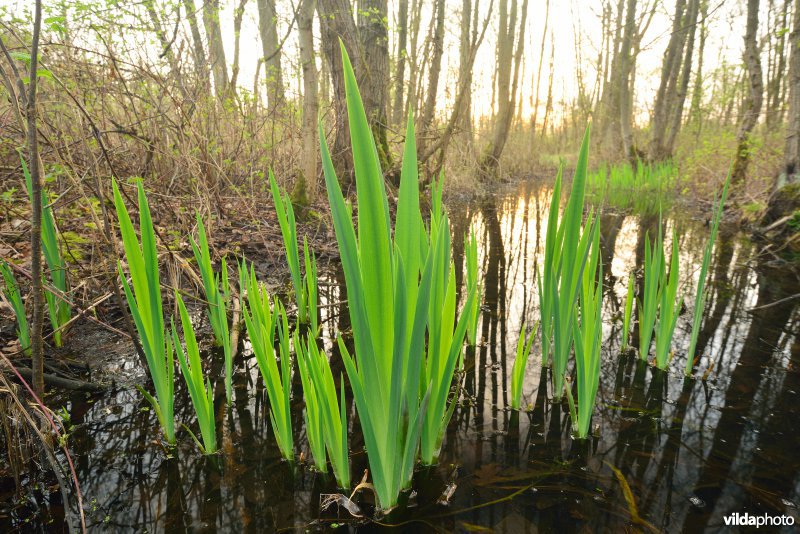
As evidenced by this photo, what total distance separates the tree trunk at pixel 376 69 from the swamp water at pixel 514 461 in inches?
132

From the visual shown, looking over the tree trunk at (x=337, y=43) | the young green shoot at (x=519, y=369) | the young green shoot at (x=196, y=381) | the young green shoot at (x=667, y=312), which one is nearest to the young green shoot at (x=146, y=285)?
the young green shoot at (x=196, y=381)

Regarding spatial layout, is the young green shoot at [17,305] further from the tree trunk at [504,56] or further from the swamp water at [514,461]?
the tree trunk at [504,56]

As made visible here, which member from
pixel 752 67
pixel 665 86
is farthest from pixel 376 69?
pixel 665 86

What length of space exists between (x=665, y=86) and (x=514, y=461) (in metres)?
10.4

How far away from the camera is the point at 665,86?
8883 mm

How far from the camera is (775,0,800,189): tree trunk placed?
11.9 feet

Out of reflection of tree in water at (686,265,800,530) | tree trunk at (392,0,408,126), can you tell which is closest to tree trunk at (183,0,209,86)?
tree trunk at (392,0,408,126)

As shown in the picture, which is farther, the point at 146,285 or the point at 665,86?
the point at 665,86

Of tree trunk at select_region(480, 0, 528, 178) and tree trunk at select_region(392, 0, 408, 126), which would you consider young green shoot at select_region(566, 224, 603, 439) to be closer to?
tree trunk at select_region(392, 0, 408, 126)

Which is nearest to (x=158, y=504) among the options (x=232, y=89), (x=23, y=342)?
(x=23, y=342)

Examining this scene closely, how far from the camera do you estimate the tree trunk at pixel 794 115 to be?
3616 mm

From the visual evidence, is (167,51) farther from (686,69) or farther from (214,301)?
(686,69)

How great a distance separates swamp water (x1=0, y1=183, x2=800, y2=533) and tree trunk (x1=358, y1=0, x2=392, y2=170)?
132 inches

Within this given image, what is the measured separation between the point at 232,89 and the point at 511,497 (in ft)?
11.3
